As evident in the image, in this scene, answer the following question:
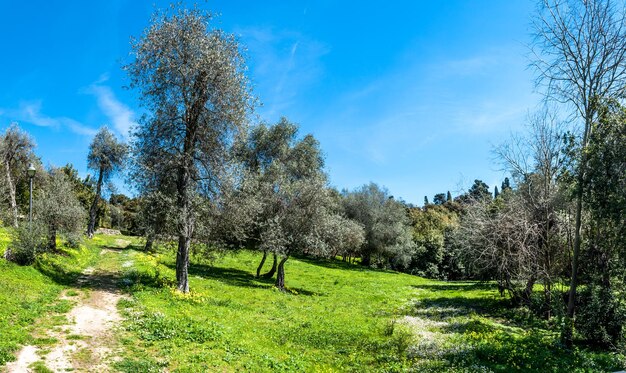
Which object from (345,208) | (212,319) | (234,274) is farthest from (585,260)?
(345,208)

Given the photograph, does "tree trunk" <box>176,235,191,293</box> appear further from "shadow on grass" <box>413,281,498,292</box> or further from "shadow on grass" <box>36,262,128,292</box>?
"shadow on grass" <box>413,281,498,292</box>

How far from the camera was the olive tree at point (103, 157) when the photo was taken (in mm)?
55844

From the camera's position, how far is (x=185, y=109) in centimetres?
2569

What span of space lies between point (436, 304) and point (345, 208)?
4585cm

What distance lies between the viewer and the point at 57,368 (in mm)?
11219

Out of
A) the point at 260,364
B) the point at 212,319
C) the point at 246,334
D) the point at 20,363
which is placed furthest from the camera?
the point at 212,319

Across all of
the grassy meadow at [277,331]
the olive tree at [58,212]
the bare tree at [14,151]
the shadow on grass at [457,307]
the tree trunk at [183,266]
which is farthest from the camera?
the bare tree at [14,151]

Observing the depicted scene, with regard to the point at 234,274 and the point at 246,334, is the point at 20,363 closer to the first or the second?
the point at 246,334

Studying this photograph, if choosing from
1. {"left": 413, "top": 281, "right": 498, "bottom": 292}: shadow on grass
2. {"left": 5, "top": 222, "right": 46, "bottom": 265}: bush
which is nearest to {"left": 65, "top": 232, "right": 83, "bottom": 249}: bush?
{"left": 5, "top": 222, "right": 46, "bottom": 265}: bush

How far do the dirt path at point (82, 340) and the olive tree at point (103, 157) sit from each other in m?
39.7

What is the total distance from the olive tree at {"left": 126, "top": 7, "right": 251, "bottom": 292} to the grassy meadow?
576 centimetres

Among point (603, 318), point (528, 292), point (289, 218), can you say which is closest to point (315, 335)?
point (603, 318)

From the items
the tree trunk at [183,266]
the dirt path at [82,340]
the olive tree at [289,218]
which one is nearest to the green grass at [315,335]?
the dirt path at [82,340]

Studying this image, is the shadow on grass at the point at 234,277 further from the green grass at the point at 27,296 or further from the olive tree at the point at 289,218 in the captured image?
the green grass at the point at 27,296
